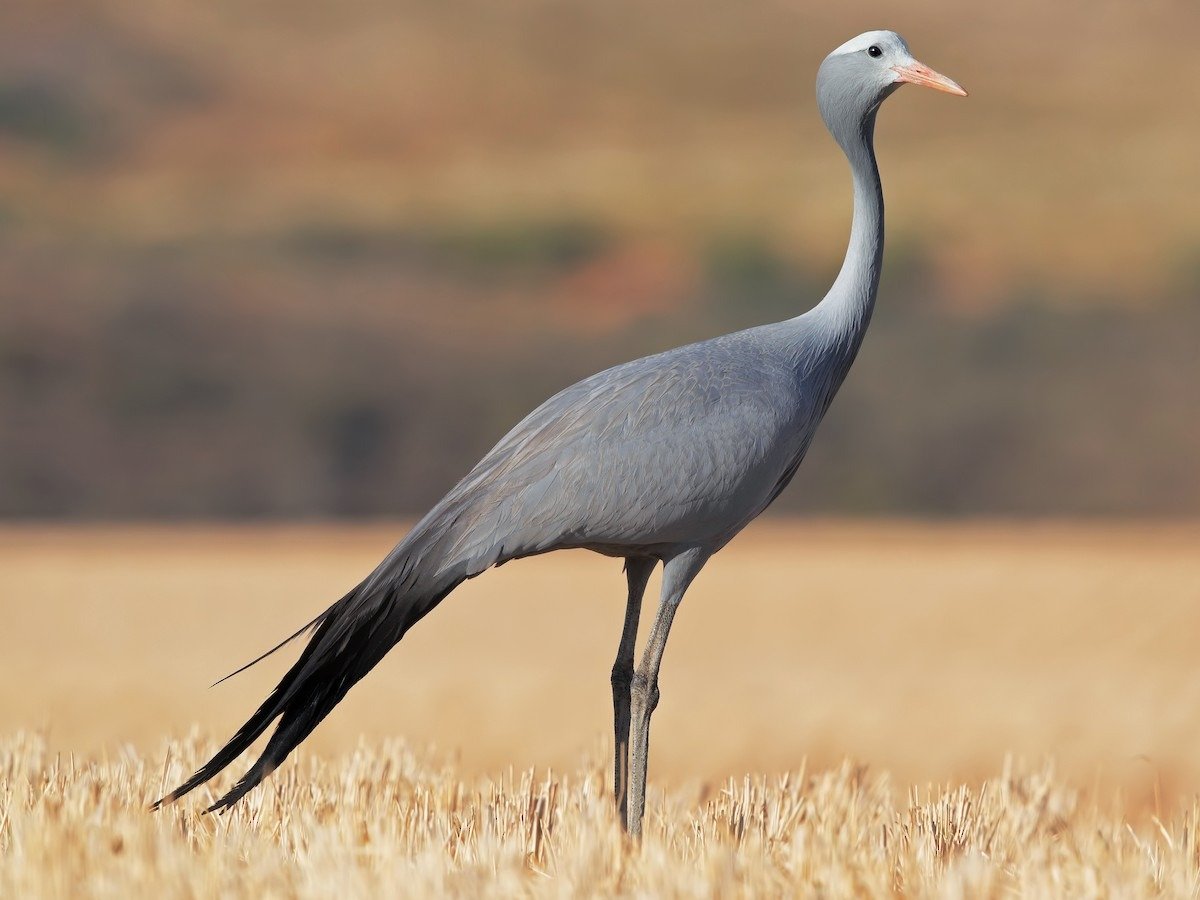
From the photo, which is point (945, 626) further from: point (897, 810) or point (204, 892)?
point (204, 892)

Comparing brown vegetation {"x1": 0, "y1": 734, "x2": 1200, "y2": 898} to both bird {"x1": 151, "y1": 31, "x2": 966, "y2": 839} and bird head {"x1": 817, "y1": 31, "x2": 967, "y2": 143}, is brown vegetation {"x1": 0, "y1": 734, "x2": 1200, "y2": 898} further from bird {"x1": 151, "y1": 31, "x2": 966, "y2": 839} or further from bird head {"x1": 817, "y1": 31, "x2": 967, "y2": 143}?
bird head {"x1": 817, "y1": 31, "x2": 967, "y2": 143}

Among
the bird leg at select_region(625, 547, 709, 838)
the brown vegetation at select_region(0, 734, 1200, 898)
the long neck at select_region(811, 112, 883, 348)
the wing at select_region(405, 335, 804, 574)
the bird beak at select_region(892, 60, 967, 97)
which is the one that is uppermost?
the bird beak at select_region(892, 60, 967, 97)

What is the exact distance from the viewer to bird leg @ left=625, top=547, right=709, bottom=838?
20.0ft

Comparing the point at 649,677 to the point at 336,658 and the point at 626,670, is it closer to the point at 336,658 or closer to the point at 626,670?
the point at 626,670

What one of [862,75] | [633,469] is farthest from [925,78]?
[633,469]

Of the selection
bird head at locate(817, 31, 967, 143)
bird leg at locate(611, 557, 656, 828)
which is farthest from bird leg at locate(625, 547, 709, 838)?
bird head at locate(817, 31, 967, 143)

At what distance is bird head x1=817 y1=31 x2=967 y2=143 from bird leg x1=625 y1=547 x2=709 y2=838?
5.76 ft

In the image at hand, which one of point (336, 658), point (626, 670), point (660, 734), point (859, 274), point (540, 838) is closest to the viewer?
point (540, 838)

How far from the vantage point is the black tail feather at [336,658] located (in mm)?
5898

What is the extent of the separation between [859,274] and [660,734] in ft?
14.1

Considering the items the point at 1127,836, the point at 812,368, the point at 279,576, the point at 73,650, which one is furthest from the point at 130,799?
the point at 279,576

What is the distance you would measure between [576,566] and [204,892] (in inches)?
530

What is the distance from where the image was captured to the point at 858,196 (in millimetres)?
6746

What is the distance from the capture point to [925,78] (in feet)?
21.8
